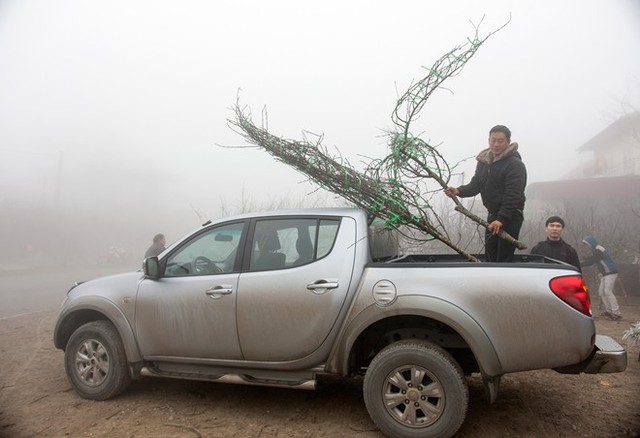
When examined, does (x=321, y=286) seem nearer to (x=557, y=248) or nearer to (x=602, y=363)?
(x=602, y=363)

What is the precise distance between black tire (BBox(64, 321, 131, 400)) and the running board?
0.27 m

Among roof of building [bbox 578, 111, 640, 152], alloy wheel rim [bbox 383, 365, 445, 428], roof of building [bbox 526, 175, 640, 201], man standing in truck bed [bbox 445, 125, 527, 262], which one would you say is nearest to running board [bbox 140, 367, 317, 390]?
alloy wheel rim [bbox 383, 365, 445, 428]

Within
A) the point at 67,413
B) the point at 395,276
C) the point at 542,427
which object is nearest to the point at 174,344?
the point at 67,413

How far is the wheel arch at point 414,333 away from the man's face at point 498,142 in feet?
6.08

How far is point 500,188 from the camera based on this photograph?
13.3 feet

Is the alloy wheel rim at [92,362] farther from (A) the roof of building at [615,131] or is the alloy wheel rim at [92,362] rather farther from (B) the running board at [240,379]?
(A) the roof of building at [615,131]

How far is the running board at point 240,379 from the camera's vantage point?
10.6 feet

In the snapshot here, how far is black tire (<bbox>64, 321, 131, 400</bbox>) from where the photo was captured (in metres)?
3.81

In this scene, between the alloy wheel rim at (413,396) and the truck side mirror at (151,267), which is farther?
the truck side mirror at (151,267)

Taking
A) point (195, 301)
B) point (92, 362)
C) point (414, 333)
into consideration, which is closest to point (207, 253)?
point (195, 301)


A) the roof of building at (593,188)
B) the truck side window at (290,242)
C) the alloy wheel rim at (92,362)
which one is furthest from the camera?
the roof of building at (593,188)

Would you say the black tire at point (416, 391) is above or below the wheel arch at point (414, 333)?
below

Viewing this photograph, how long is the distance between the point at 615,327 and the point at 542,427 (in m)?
5.08

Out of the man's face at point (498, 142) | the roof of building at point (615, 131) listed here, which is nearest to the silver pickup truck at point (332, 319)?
the man's face at point (498, 142)
